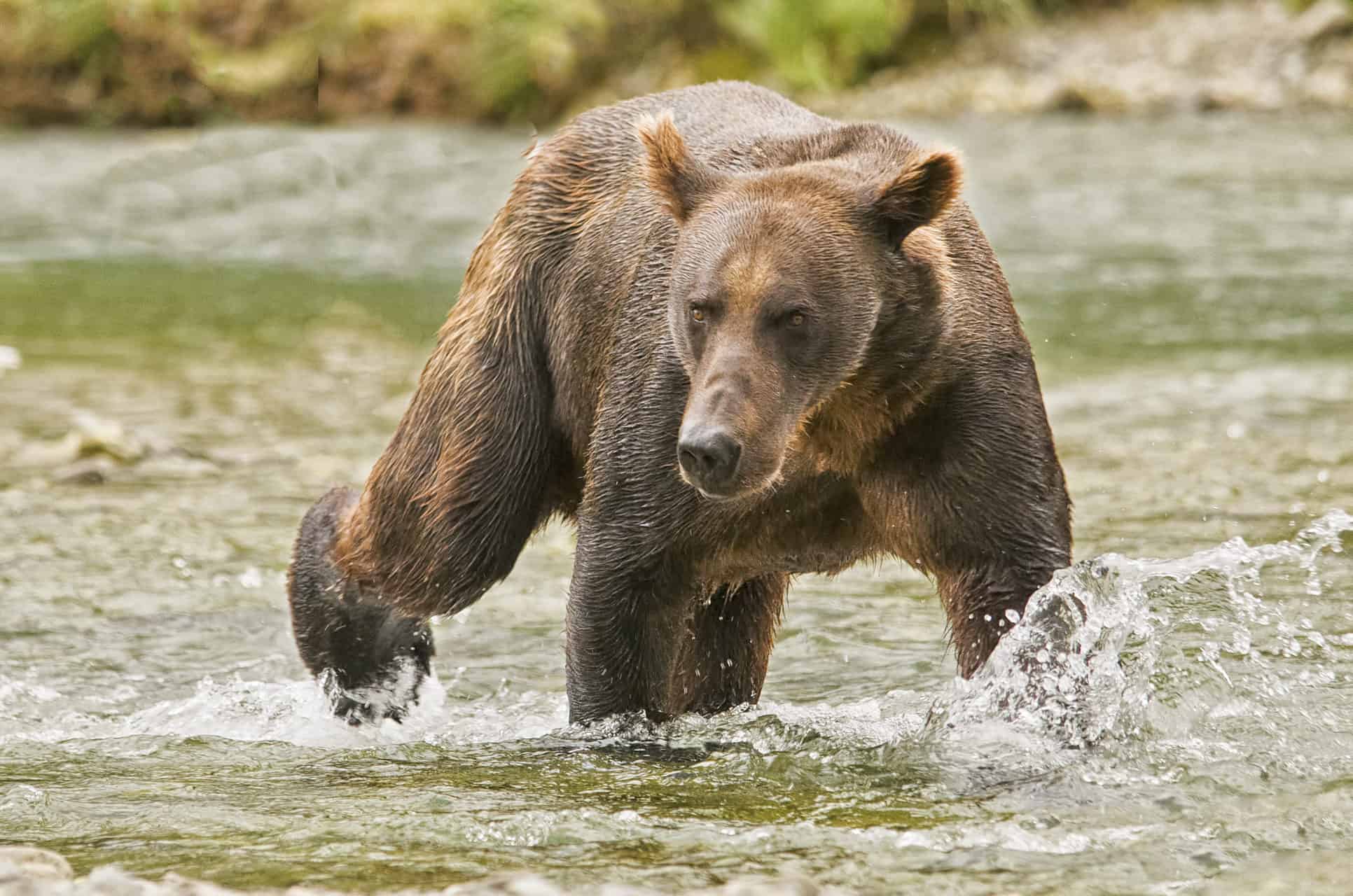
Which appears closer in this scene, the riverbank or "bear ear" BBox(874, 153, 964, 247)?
"bear ear" BBox(874, 153, 964, 247)

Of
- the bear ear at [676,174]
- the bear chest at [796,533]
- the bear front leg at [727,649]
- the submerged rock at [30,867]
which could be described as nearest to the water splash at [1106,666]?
the bear chest at [796,533]

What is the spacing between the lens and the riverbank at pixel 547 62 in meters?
26.2

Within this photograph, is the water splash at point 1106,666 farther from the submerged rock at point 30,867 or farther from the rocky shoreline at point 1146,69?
the rocky shoreline at point 1146,69

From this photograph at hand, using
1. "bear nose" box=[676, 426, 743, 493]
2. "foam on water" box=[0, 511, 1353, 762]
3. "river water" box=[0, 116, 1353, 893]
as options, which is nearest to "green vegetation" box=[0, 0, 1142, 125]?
"river water" box=[0, 116, 1353, 893]

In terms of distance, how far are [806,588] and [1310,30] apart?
69.9 ft

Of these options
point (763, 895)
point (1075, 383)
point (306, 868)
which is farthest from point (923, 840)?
point (1075, 383)

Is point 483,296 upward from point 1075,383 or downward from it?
upward

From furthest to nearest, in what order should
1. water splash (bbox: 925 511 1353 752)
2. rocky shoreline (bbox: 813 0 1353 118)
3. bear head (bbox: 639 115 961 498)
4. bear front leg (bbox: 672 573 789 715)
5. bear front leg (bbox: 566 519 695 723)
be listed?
rocky shoreline (bbox: 813 0 1353 118) < bear front leg (bbox: 672 573 789 715) < bear front leg (bbox: 566 519 695 723) < water splash (bbox: 925 511 1353 752) < bear head (bbox: 639 115 961 498)

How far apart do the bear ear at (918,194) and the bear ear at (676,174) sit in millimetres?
474

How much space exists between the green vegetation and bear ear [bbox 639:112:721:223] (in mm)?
21141

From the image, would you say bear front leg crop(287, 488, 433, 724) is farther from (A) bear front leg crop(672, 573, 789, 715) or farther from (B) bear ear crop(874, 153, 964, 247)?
(B) bear ear crop(874, 153, 964, 247)

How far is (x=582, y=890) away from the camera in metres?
4.25

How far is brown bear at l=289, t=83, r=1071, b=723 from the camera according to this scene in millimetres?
4836

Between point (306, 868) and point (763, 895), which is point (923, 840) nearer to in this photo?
point (763, 895)
